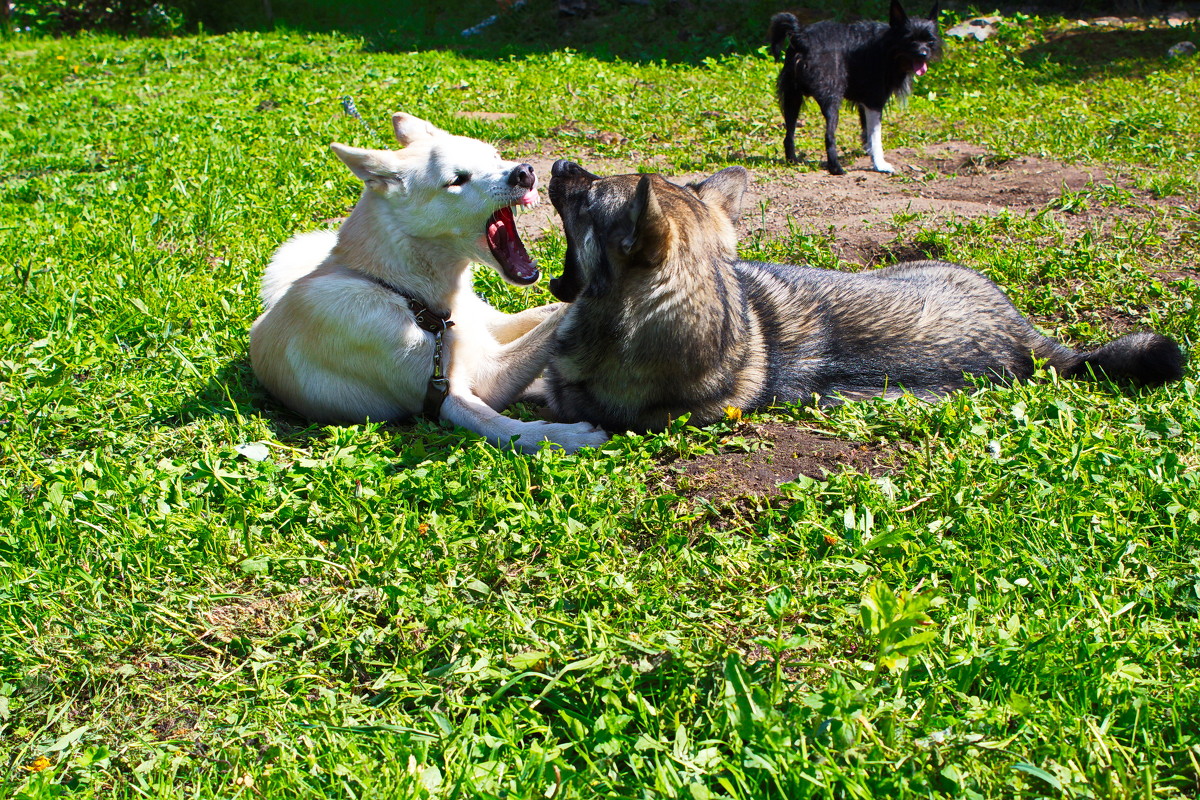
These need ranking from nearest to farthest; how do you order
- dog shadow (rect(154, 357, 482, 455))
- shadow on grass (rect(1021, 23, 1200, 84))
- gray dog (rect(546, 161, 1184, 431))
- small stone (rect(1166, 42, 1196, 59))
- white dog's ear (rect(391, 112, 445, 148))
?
gray dog (rect(546, 161, 1184, 431)), dog shadow (rect(154, 357, 482, 455)), white dog's ear (rect(391, 112, 445, 148)), shadow on grass (rect(1021, 23, 1200, 84)), small stone (rect(1166, 42, 1196, 59))

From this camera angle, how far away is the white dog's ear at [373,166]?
355cm

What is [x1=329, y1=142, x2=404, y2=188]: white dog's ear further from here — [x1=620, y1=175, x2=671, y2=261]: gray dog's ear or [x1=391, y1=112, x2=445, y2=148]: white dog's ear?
[x1=620, y1=175, x2=671, y2=261]: gray dog's ear

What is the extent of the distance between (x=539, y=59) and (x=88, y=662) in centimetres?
1139

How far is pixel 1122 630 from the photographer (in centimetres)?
230

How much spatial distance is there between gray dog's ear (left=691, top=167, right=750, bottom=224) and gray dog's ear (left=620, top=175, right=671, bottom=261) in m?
0.67

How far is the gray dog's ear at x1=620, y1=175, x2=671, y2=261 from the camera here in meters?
3.07

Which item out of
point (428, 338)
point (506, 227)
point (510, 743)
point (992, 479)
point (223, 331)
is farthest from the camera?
point (223, 331)

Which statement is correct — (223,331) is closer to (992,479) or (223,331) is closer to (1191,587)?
(992,479)

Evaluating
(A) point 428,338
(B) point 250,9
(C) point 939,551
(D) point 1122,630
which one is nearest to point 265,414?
(A) point 428,338

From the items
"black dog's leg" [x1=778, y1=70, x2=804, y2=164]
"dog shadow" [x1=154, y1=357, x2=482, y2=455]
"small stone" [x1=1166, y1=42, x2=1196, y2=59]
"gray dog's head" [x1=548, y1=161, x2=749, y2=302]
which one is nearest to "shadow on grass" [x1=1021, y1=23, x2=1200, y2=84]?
"small stone" [x1=1166, y1=42, x2=1196, y2=59]

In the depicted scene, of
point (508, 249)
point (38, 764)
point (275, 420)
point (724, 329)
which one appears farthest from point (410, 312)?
point (38, 764)

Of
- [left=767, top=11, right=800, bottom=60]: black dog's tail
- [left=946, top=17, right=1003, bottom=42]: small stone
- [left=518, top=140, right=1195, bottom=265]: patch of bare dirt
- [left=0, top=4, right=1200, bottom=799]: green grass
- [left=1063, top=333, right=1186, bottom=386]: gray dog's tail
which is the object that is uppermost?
[left=946, top=17, right=1003, bottom=42]: small stone

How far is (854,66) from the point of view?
823cm

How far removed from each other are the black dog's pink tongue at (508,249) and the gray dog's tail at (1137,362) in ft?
8.16
